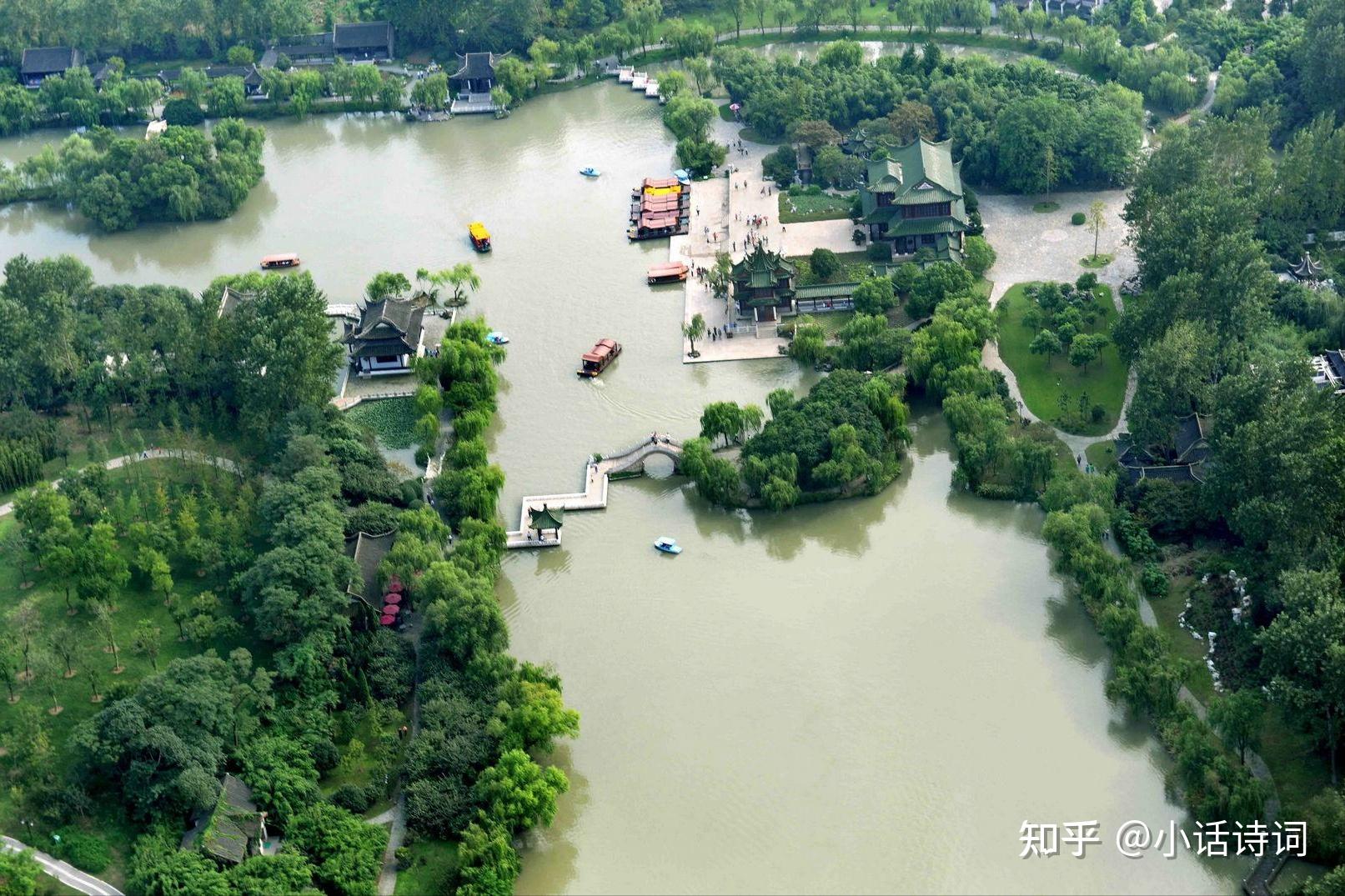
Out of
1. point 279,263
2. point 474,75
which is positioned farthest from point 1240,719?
point 474,75

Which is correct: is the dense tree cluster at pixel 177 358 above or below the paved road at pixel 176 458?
above

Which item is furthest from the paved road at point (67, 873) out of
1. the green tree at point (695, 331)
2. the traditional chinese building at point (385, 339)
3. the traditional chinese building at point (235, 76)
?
the traditional chinese building at point (235, 76)

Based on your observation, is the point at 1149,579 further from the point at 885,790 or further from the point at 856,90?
the point at 856,90

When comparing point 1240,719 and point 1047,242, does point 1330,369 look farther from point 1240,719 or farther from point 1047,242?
point 1240,719

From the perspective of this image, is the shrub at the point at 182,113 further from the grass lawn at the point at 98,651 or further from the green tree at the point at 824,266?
the grass lawn at the point at 98,651

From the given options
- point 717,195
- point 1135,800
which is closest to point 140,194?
point 717,195

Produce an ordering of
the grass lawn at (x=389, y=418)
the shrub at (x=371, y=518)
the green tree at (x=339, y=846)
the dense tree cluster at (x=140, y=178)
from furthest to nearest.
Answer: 1. the dense tree cluster at (x=140, y=178)
2. the grass lawn at (x=389, y=418)
3. the shrub at (x=371, y=518)
4. the green tree at (x=339, y=846)

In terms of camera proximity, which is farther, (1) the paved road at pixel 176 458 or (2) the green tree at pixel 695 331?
(2) the green tree at pixel 695 331
